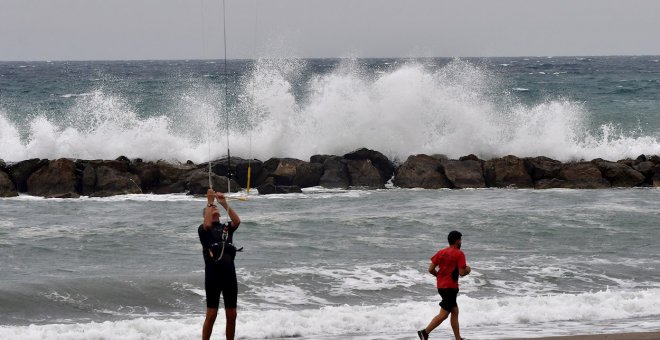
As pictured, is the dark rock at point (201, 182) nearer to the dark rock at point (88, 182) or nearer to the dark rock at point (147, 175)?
the dark rock at point (147, 175)

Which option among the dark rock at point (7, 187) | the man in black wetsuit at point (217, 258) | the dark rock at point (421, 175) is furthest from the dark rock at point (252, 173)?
the man in black wetsuit at point (217, 258)

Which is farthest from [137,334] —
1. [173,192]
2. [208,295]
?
[173,192]

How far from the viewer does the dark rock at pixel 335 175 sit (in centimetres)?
2322

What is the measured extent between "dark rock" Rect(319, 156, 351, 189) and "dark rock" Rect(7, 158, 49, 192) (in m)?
6.24

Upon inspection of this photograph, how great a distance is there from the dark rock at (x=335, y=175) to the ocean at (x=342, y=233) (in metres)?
0.36

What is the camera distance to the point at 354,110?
29094mm

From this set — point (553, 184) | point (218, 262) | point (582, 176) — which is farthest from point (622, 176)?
point (218, 262)

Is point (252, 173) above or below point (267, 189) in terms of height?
above

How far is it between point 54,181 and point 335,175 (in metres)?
6.21

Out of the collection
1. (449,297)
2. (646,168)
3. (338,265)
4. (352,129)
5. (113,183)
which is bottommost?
(338,265)

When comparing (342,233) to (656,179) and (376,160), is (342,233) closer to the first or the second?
(376,160)

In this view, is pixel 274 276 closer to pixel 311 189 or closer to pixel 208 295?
pixel 208 295

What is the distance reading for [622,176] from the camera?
23.0 meters

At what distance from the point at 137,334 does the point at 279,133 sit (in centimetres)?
1770
